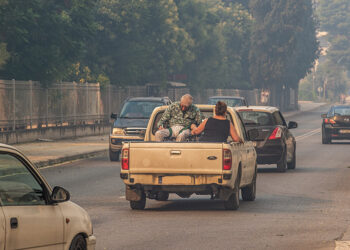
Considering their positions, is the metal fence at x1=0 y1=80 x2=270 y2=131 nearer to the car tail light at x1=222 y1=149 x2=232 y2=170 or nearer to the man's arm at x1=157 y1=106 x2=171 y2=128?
the man's arm at x1=157 y1=106 x2=171 y2=128

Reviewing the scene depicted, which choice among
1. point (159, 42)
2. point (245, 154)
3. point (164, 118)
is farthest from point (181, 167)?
point (159, 42)

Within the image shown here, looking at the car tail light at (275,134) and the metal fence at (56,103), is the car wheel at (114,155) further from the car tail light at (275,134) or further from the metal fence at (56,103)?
the metal fence at (56,103)

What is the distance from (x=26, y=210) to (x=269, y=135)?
54.5 feet

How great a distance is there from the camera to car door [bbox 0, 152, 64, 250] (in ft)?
23.3

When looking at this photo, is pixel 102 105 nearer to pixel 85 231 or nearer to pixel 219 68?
pixel 219 68

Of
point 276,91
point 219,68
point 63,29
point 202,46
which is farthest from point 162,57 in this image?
point 276,91

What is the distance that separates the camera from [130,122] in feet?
94.3

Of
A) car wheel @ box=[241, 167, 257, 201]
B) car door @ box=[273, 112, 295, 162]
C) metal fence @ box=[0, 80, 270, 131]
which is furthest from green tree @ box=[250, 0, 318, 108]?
car wheel @ box=[241, 167, 257, 201]

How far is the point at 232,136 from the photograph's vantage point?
15688 mm

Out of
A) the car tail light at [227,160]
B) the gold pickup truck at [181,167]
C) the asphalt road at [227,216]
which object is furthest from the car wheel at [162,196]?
the car tail light at [227,160]

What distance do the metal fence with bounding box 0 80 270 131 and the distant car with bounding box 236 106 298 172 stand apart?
A: 13821 millimetres

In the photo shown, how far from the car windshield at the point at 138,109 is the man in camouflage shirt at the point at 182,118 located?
39.8 ft

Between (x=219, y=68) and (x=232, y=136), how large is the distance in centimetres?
7006

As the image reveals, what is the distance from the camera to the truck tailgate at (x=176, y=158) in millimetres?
14602
